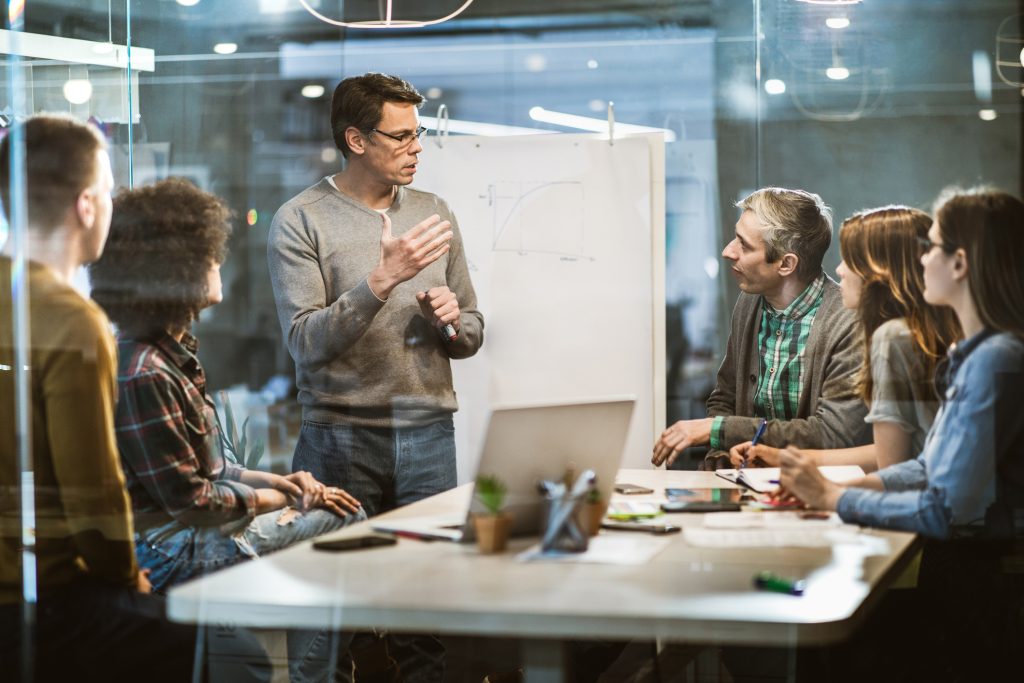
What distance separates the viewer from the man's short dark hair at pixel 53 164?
2.66 m

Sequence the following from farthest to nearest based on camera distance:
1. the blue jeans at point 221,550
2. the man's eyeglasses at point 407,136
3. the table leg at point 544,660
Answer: the man's eyeglasses at point 407,136 → the blue jeans at point 221,550 → the table leg at point 544,660

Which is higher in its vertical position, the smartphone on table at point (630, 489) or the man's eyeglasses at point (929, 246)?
the man's eyeglasses at point (929, 246)

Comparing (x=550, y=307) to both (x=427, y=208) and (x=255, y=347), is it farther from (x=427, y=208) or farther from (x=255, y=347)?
(x=255, y=347)

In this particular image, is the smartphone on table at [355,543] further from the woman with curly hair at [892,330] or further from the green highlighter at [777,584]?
the woman with curly hair at [892,330]

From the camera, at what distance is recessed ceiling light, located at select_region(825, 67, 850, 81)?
268cm

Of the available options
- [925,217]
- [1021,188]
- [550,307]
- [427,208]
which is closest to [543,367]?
[550,307]

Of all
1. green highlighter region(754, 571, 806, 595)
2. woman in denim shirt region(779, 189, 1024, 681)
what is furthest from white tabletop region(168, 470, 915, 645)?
woman in denim shirt region(779, 189, 1024, 681)

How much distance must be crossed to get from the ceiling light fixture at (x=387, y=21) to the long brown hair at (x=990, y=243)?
1490mm

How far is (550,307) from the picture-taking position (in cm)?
300

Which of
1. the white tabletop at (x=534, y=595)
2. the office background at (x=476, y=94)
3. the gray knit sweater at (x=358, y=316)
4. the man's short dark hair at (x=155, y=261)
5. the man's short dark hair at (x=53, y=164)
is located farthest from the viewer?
the gray knit sweater at (x=358, y=316)

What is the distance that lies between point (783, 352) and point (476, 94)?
3.81ft

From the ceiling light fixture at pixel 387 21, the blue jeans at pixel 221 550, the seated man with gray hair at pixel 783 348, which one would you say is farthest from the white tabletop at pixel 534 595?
the ceiling light fixture at pixel 387 21

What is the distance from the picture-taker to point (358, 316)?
2.90 m

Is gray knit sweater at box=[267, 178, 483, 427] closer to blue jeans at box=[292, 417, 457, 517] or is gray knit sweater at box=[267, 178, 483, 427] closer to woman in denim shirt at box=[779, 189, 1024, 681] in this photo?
blue jeans at box=[292, 417, 457, 517]
